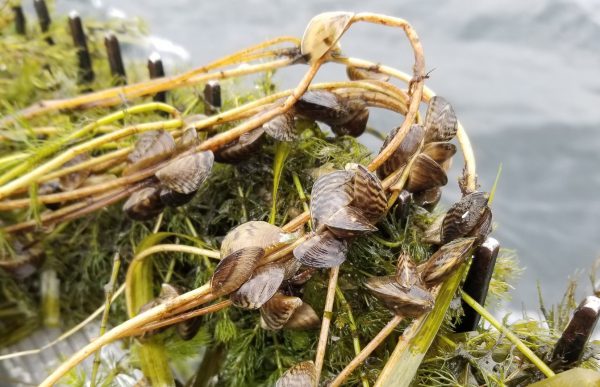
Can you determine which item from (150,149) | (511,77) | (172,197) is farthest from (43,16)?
(511,77)

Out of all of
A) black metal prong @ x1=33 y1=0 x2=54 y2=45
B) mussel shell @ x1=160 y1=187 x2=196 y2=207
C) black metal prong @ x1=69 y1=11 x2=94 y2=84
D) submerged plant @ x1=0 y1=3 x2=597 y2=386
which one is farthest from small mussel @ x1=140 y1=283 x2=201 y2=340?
black metal prong @ x1=33 y1=0 x2=54 y2=45

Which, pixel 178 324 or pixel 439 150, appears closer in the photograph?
pixel 439 150

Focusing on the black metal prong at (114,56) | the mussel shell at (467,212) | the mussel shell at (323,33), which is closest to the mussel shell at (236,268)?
the mussel shell at (467,212)

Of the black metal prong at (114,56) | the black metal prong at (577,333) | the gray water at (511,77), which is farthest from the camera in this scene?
the gray water at (511,77)

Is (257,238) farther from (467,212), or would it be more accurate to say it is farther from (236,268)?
(467,212)

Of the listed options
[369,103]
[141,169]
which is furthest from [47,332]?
[369,103]

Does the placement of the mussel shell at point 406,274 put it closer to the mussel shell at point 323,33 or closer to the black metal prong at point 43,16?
the mussel shell at point 323,33

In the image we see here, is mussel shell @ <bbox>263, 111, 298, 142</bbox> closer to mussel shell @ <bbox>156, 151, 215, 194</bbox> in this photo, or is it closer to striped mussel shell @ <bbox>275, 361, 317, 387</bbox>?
mussel shell @ <bbox>156, 151, 215, 194</bbox>
